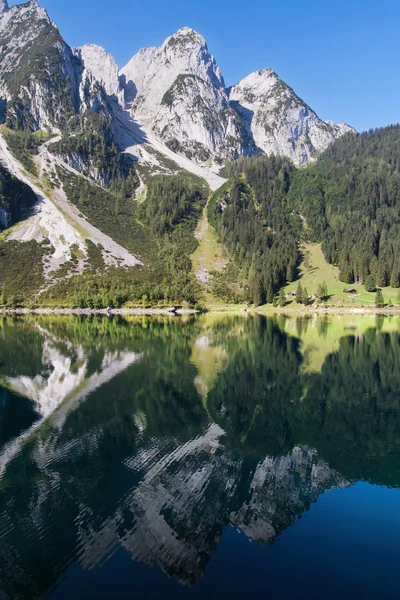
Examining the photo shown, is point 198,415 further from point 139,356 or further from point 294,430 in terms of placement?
point 139,356

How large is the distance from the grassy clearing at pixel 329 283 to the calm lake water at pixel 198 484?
94048mm

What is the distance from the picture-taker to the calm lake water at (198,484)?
13.5m

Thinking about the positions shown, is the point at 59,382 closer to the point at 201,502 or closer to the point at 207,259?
the point at 201,502

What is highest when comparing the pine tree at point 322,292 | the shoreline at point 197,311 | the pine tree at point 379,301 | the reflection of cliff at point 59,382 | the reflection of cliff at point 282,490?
the pine tree at point 322,292

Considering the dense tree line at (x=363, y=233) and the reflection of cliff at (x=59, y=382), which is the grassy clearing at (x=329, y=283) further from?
the reflection of cliff at (x=59, y=382)

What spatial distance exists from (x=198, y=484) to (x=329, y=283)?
139130 millimetres

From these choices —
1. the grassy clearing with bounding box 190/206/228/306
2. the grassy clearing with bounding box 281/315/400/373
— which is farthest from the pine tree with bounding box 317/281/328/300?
the grassy clearing with bounding box 190/206/228/306

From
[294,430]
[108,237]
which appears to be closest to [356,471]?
[294,430]

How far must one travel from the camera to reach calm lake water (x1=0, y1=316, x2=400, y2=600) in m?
13.5

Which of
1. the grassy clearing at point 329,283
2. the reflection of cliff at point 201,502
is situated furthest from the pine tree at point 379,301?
the reflection of cliff at point 201,502

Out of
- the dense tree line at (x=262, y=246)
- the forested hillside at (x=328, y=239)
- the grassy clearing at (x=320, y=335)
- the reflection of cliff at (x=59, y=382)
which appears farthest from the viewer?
the dense tree line at (x=262, y=246)

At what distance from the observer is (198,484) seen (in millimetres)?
19562

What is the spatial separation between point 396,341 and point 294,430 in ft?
154

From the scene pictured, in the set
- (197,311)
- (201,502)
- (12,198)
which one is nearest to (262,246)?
(197,311)
